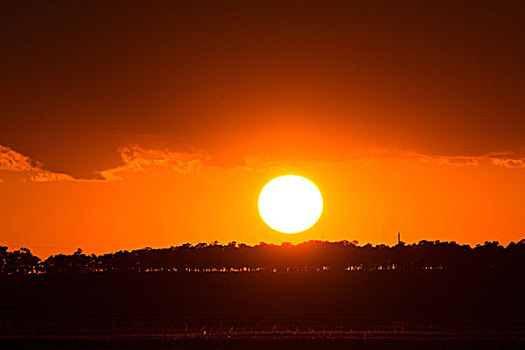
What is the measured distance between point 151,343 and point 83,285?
10132cm

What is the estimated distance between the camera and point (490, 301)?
433ft

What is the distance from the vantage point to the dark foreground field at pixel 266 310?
6357 centimetres

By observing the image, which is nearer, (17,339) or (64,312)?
(17,339)

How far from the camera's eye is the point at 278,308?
130 m

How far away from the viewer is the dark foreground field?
63569mm

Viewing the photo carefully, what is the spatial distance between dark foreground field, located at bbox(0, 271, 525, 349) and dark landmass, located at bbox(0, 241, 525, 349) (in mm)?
158

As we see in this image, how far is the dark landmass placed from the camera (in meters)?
64.1

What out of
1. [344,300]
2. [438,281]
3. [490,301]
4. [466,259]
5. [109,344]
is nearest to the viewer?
[109,344]

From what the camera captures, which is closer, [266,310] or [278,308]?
[266,310]

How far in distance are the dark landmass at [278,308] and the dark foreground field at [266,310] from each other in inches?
6.2

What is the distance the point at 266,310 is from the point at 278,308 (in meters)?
3.73

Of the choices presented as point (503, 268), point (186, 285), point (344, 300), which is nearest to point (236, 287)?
point (186, 285)

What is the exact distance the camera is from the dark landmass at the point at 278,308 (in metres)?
64.1

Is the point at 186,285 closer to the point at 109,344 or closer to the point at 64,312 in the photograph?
the point at 64,312
